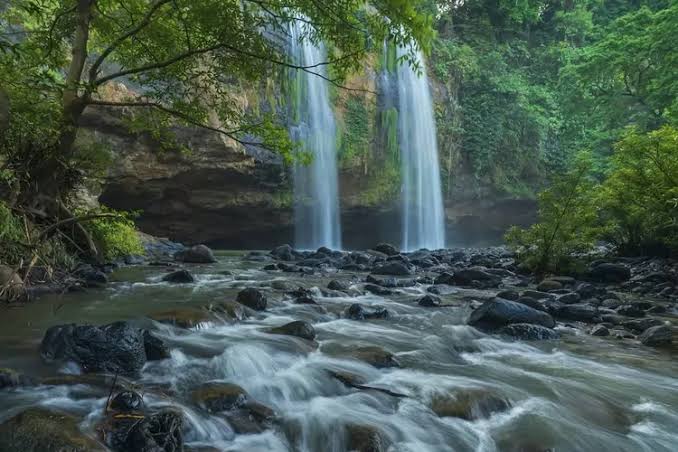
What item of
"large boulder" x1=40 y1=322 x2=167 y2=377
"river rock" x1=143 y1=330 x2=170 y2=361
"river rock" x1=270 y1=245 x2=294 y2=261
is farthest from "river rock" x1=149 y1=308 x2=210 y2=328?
"river rock" x1=270 y1=245 x2=294 y2=261

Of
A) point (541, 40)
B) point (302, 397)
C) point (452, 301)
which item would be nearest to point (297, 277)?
point (452, 301)

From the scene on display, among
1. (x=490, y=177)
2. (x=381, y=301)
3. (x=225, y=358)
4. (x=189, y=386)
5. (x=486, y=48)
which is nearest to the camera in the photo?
(x=189, y=386)

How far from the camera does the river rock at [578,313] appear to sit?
654 centimetres

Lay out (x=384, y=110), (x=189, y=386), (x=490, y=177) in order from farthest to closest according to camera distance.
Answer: (x=490, y=177), (x=384, y=110), (x=189, y=386)

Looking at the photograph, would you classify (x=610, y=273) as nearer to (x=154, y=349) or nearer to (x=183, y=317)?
(x=183, y=317)

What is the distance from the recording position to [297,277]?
10.1 m

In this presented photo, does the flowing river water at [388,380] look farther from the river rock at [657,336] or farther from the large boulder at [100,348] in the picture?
the river rock at [657,336]

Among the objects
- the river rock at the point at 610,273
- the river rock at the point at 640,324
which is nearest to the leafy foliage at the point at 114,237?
the river rock at the point at 640,324

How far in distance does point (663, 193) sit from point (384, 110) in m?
16.0

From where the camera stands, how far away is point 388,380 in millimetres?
3973

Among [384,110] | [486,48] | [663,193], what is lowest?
[663,193]

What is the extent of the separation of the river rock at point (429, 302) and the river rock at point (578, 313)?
65.5 inches

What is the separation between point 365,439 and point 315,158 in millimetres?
18120

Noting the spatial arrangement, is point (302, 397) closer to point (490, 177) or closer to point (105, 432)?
point (105, 432)
